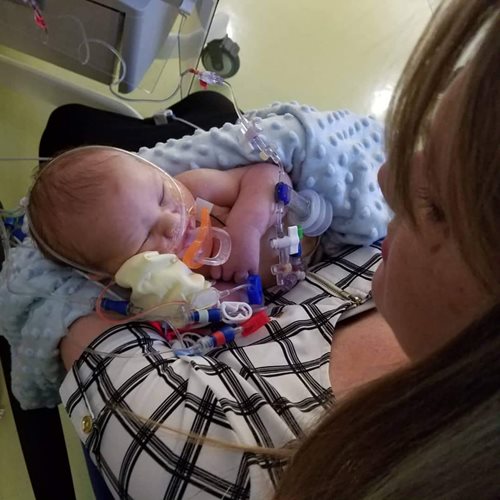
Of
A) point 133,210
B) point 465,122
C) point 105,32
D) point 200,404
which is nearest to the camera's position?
point 465,122

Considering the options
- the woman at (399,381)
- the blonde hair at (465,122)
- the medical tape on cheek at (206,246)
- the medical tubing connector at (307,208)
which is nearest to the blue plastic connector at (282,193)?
the medical tubing connector at (307,208)

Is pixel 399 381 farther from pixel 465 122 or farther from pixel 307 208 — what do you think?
pixel 307 208

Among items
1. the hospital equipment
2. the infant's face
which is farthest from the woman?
the hospital equipment

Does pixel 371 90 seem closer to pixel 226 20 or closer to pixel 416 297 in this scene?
pixel 226 20

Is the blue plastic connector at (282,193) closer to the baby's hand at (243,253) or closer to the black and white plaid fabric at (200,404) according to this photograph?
the baby's hand at (243,253)

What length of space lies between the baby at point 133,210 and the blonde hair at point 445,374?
19.9 inches

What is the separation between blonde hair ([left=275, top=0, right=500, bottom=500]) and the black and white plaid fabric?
158 millimetres

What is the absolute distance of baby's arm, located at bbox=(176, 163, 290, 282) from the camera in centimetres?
107

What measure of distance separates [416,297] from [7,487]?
3.80 ft

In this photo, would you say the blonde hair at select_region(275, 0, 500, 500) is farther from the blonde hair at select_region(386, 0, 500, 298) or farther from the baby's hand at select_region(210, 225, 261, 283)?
the baby's hand at select_region(210, 225, 261, 283)

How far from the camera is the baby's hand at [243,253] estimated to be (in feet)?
3.48

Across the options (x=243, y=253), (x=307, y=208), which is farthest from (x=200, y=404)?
(x=307, y=208)

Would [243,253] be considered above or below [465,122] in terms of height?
below

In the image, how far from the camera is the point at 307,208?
1094 mm
